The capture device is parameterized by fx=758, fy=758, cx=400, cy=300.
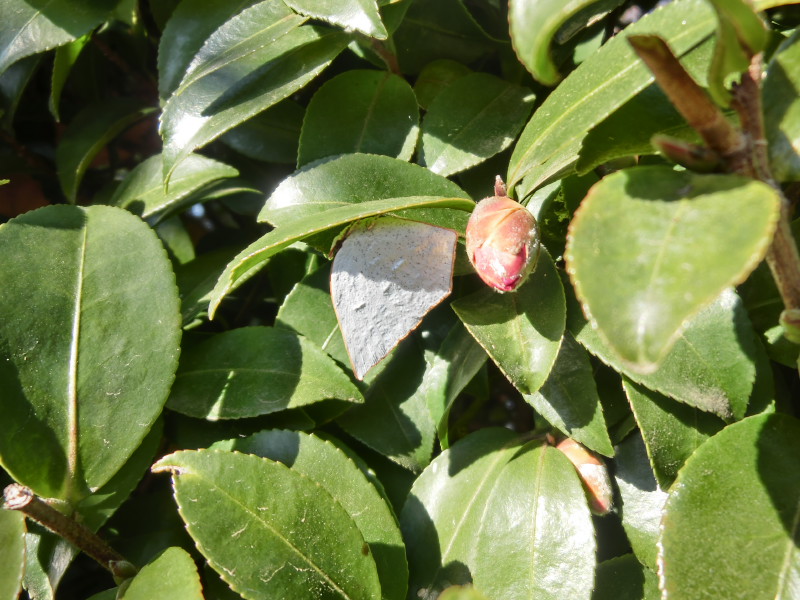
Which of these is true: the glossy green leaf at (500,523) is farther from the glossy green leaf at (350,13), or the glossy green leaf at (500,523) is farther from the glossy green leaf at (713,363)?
the glossy green leaf at (350,13)

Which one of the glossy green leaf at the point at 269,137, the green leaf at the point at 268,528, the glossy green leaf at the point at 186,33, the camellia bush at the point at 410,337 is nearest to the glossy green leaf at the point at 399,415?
the camellia bush at the point at 410,337

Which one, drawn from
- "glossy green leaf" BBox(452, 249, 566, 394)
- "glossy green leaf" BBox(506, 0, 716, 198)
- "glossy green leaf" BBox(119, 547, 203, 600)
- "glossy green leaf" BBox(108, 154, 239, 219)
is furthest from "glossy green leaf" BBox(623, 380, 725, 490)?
"glossy green leaf" BBox(108, 154, 239, 219)

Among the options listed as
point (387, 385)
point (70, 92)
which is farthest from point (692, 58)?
point (70, 92)

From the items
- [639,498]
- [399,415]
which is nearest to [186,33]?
[399,415]

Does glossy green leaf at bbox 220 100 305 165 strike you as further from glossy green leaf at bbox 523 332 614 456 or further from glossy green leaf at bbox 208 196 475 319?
glossy green leaf at bbox 523 332 614 456

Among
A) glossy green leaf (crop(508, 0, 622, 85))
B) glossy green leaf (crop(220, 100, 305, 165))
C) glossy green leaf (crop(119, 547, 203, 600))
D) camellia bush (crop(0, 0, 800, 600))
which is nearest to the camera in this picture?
glossy green leaf (crop(508, 0, 622, 85))

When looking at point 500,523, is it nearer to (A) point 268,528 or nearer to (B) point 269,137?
(A) point 268,528

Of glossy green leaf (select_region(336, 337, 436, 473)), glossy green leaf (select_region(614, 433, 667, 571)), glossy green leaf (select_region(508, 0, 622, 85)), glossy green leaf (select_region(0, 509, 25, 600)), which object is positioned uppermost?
glossy green leaf (select_region(508, 0, 622, 85))
